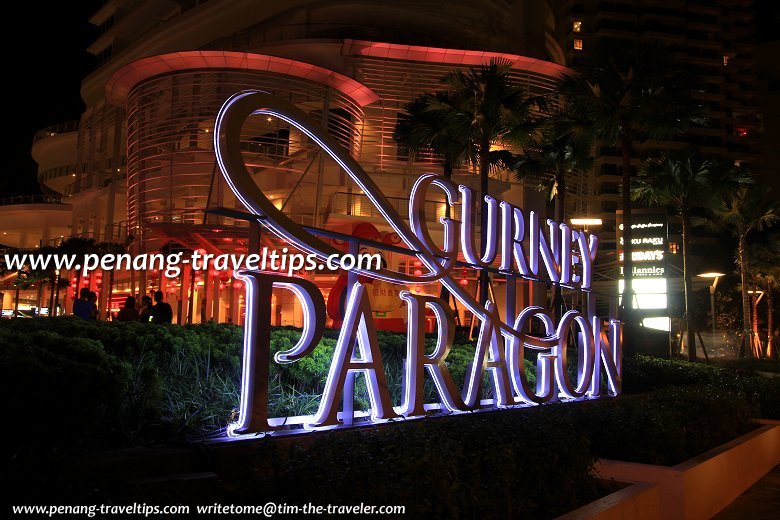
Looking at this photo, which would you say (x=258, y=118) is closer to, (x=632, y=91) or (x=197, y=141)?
(x=197, y=141)

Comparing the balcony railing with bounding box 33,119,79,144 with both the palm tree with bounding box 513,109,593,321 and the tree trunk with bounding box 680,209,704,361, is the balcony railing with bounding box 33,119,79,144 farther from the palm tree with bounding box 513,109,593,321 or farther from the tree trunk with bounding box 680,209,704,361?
the tree trunk with bounding box 680,209,704,361

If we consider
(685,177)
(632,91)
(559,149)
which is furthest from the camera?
(685,177)

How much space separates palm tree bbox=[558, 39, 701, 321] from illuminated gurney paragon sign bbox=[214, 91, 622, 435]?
25.1 feet

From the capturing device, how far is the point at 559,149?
28125mm

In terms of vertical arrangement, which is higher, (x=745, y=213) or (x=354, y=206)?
(x=745, y=213)

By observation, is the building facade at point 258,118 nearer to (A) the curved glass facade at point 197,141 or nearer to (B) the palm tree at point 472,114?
(A) the curved glass facade at point 197,141

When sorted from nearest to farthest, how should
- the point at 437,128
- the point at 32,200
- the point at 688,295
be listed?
the point at 437,128
the point at 688,295
the point at 32,200

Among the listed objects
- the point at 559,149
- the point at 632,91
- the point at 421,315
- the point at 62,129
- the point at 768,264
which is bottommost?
the point at 421,315

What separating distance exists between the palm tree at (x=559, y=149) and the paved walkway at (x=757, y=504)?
11987mm

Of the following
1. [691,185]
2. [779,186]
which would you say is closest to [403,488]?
[691,185]

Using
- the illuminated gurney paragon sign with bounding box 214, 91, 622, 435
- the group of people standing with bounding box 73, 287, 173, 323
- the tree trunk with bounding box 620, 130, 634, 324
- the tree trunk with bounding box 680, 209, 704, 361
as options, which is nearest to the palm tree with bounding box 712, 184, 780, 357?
the tree trunk with bounding box 680, 209, 704, 361

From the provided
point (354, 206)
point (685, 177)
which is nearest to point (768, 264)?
point (685, 177)

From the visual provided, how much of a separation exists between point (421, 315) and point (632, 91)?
49.4 ft

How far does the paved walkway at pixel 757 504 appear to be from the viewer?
1060 centimetres
